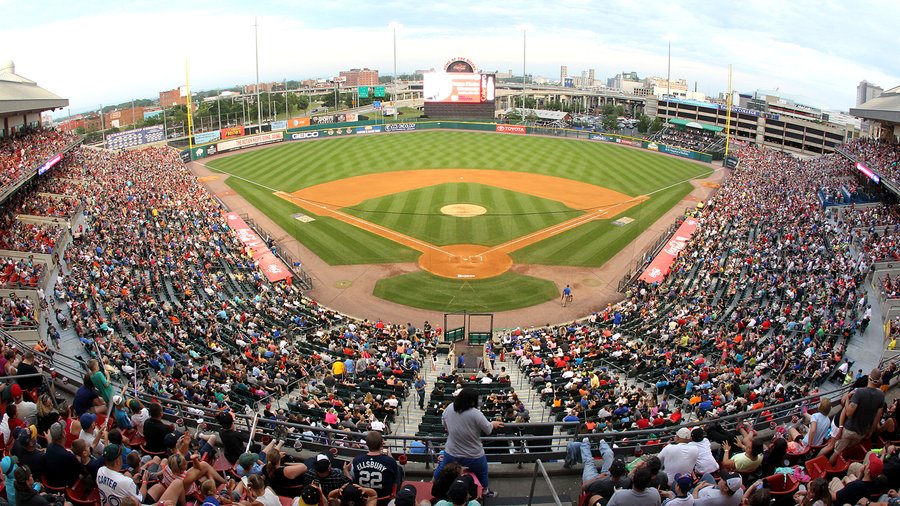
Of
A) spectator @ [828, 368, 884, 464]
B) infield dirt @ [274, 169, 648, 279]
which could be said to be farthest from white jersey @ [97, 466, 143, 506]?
infield dirt @ [274, 169, 648, 279]

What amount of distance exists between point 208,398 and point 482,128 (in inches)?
2871

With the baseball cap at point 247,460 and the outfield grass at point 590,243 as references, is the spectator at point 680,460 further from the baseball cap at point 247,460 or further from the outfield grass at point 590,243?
the outfield grass at point 590,243

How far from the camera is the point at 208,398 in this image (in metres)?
15.8

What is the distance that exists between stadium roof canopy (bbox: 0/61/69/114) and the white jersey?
118 feet

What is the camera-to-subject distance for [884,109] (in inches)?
1564

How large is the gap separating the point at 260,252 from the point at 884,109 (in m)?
39.3

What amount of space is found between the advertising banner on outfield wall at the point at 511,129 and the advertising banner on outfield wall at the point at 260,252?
5058 cm

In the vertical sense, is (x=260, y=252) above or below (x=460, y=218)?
below

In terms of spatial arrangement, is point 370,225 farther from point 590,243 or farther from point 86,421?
point 86,421

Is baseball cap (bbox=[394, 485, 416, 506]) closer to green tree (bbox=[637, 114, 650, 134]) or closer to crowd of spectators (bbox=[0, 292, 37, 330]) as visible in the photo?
crowd of spectators (bbox=[0, 292, 37, 330])

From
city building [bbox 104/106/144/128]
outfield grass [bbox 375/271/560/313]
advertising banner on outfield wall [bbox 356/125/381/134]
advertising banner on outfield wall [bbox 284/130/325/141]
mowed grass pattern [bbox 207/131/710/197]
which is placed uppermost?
city building [bbox 104/106/144/128]

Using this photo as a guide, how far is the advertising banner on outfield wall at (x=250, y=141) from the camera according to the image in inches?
2744

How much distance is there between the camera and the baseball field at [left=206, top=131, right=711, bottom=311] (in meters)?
32.4

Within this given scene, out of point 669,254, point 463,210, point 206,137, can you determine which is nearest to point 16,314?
point 463,210
